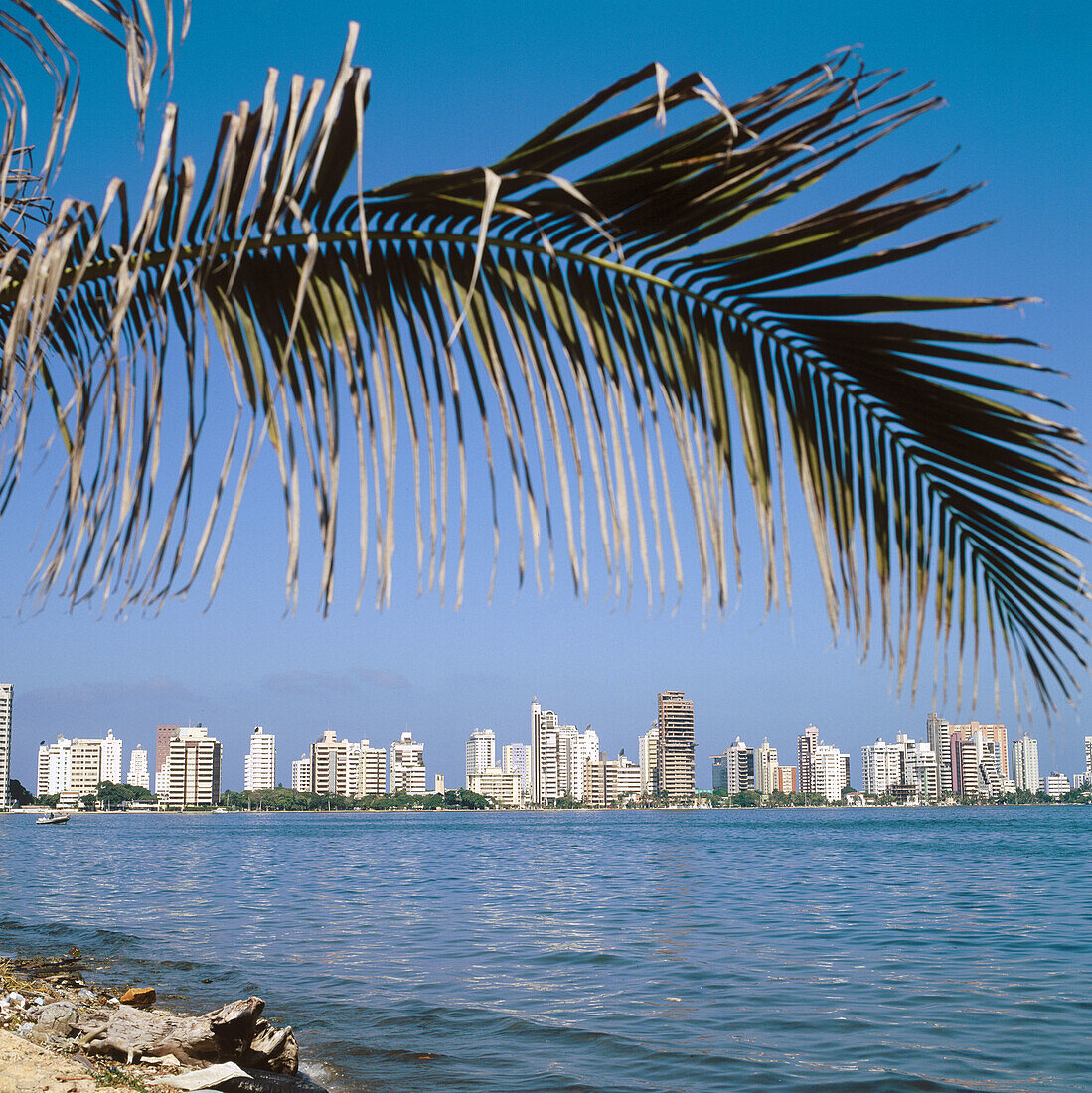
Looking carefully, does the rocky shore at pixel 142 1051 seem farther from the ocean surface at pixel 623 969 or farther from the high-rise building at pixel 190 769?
the high-rise building at pixel 190 769

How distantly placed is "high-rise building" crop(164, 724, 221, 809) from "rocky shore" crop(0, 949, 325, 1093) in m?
187

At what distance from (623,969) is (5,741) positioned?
595 ft

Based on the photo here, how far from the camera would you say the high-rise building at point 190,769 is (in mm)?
186250

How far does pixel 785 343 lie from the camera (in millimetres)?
1586

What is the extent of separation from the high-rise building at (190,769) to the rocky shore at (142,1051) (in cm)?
18714

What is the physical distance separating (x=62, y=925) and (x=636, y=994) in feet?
50.2

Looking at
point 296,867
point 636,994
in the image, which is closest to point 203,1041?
point 636,994

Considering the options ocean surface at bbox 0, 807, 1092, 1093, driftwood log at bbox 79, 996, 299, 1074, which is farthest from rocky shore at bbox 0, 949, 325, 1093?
ocean surface at bbox 0, 807, 1092, 1093

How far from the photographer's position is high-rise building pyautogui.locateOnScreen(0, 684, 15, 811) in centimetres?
17038

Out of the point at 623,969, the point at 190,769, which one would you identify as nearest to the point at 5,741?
the point at 190,769

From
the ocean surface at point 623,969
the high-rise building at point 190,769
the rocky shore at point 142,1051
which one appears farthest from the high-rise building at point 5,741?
the rocky shore at point 142,1051

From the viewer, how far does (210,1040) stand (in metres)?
9.48

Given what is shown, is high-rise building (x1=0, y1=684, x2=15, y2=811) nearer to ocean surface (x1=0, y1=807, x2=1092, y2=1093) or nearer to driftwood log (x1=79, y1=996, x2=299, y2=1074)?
ocean surface (x1=0, y1=807, x2=1092, y2=1093)

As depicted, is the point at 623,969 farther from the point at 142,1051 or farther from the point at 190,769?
the point at 190,769
